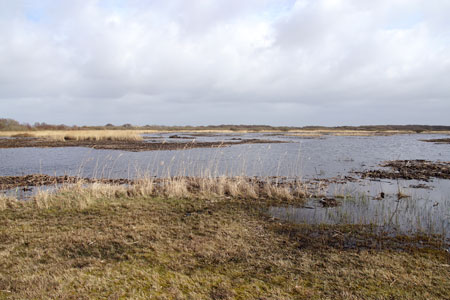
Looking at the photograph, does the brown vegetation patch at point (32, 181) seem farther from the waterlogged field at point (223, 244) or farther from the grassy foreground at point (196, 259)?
the grassy foreground at point (196, 259)

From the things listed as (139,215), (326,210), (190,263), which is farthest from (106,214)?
(326,210)

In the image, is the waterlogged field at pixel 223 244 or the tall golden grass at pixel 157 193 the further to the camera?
the tall golden grass at pixel 157 193

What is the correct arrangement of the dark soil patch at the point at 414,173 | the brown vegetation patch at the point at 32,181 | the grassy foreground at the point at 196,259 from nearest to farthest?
the grassy foreground at the point at 196,259 < the brown vegetation patch at the point at 32,181 < the dark soil patch at the point at 414,173

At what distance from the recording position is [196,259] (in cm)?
550

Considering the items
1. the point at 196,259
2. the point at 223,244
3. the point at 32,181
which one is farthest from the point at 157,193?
the point at 32,181

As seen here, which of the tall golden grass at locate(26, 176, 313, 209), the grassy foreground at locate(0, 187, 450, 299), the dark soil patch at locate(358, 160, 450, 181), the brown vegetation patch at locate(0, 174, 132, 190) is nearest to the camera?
the grassy foreground at locate(0, 187, 450, 299)

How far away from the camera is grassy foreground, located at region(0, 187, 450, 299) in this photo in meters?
4.38

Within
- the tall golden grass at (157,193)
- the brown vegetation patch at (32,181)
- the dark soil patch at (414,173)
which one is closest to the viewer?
the tall golden grass at (157,193)

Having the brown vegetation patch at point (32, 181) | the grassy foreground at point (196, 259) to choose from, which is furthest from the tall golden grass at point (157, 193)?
the brown vegetation patch at point (32, 181)

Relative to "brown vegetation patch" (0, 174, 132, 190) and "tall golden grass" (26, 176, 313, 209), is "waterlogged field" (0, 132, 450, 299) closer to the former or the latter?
"tall golden grass" (26, 176, 313, 209)

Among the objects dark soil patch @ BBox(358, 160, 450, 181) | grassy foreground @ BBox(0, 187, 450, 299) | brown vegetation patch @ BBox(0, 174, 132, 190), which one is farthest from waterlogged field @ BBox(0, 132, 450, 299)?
dark soil patch @ BBox(358, 160, 450, 181)

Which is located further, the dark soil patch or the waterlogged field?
the dark soil patch

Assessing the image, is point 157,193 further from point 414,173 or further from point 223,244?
point 414,173

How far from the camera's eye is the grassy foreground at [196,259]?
4.38 meters
